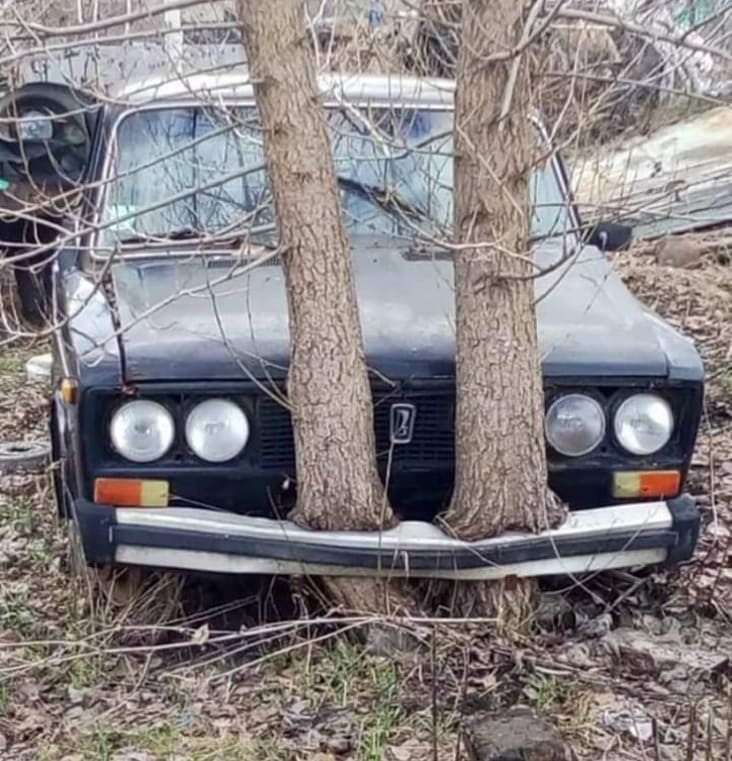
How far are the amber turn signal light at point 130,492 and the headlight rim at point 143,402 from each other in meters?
0.06

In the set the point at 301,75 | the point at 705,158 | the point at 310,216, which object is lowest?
the point at 310,216

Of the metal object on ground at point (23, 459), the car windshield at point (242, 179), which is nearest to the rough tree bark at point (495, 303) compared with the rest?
the car windshield at point (242, 179)

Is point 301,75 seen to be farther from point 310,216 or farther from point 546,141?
point 546,141

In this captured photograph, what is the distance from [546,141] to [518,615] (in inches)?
50.8

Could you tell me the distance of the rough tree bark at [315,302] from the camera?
347 cm

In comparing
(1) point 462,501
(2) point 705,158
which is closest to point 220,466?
(1) point 462,501

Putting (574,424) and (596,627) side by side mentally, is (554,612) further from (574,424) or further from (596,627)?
(574,424)

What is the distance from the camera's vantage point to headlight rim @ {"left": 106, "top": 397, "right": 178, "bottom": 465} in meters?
3.46

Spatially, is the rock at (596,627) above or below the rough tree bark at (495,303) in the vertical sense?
below

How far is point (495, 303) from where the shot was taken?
3.52 meters

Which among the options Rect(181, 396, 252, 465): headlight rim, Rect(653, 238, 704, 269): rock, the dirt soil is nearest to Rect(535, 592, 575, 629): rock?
the dirt soil

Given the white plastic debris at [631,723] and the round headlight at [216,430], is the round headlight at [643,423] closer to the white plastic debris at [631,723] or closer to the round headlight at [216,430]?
the white plastic debris at [631,723]

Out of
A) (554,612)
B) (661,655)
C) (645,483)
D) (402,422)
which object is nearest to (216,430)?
(402,422)

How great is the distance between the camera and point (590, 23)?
3549 mm
